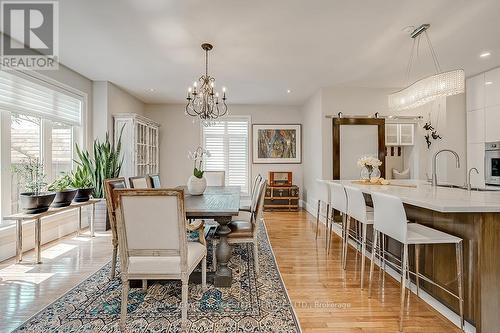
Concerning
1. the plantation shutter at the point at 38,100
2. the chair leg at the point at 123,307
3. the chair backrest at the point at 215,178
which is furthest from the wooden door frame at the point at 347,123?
the plantation shutter at the point at 38,100

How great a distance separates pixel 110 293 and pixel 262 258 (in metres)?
1.65

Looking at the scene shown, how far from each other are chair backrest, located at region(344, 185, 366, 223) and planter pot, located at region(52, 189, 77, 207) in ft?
11.8

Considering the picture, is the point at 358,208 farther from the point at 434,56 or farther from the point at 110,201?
the point at 434,56

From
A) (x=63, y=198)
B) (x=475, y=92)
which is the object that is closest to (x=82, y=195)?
(x=63, y=198)

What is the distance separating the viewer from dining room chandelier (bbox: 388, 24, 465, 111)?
2.71m

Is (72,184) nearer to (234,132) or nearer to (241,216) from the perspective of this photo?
(241,216)

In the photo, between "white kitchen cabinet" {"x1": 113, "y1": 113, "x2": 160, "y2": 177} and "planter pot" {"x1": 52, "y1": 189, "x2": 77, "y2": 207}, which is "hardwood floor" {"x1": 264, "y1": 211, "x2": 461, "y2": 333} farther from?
"white kitchen cabinet" {"x1": 113, "y1": 113, "x2": 160, "y2": 177}

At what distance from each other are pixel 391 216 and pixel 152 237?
5.85ft

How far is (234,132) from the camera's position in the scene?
275 inches

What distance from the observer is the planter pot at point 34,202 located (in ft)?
10.0

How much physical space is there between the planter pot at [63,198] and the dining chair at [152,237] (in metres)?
2.36

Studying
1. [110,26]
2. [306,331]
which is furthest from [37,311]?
[110,26]

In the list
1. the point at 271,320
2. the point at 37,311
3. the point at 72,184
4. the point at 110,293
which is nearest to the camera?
the point at 271,320

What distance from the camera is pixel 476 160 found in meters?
4.78
